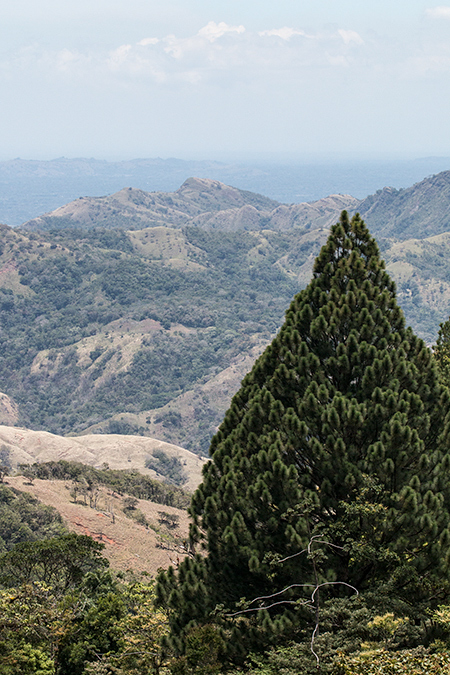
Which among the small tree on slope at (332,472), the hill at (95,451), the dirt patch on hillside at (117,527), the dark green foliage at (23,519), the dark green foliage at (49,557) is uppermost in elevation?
the small tree on slope at (332,472)

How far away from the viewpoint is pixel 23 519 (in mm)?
43344

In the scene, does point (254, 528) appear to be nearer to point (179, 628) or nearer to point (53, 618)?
point (179, 628)

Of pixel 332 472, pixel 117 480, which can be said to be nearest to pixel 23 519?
pixel 117 480

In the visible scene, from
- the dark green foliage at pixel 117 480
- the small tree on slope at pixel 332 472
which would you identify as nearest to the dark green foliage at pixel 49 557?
the small tree on slope at pixel 332 472

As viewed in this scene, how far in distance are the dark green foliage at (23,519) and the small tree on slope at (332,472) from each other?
2831 centimetres

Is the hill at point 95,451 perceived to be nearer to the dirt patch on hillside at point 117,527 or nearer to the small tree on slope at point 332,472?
the dirt patch on hillside at point 117,527

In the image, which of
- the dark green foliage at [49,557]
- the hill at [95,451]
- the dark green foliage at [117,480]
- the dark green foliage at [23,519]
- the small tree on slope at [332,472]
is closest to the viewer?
the small tree on slope at [332,472]

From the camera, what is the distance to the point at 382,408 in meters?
13.9

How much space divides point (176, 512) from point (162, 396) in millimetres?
140444

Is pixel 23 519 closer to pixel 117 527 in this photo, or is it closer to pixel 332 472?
pixel 117 527

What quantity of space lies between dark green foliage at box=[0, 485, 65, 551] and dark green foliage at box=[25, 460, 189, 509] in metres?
9.33

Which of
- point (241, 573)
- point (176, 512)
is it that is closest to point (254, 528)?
point (241, 573)

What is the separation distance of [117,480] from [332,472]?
52.4 metres

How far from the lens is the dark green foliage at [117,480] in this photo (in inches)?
2330
